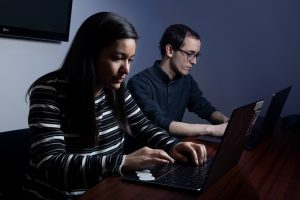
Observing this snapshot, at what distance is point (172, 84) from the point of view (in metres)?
2.27

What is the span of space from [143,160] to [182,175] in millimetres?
133

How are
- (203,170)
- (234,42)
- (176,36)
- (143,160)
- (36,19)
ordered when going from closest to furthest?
(143,160) → (203,170) → (36,19) → (176,36) → (234,42)

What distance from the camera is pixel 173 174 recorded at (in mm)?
1172

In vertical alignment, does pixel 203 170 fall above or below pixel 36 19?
below

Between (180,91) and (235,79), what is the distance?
2.41 feet

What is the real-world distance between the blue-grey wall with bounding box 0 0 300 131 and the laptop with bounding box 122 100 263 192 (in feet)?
5.35

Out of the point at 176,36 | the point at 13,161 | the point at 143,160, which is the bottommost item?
the point at 13,161

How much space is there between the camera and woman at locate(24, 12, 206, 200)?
112cm

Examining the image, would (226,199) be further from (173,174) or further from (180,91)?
(180,91)

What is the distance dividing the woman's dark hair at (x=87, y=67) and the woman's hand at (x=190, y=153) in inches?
11.1

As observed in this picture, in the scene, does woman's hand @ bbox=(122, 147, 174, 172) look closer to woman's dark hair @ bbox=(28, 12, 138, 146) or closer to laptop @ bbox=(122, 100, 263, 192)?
laptop @ bbox=(122, 100, 263, 192)

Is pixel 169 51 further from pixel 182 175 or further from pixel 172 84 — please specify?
pixel 182 175

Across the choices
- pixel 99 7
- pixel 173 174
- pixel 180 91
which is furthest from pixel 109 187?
pixel 99 7

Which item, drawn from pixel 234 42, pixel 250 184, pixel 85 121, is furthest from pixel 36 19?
pixel 234 42
